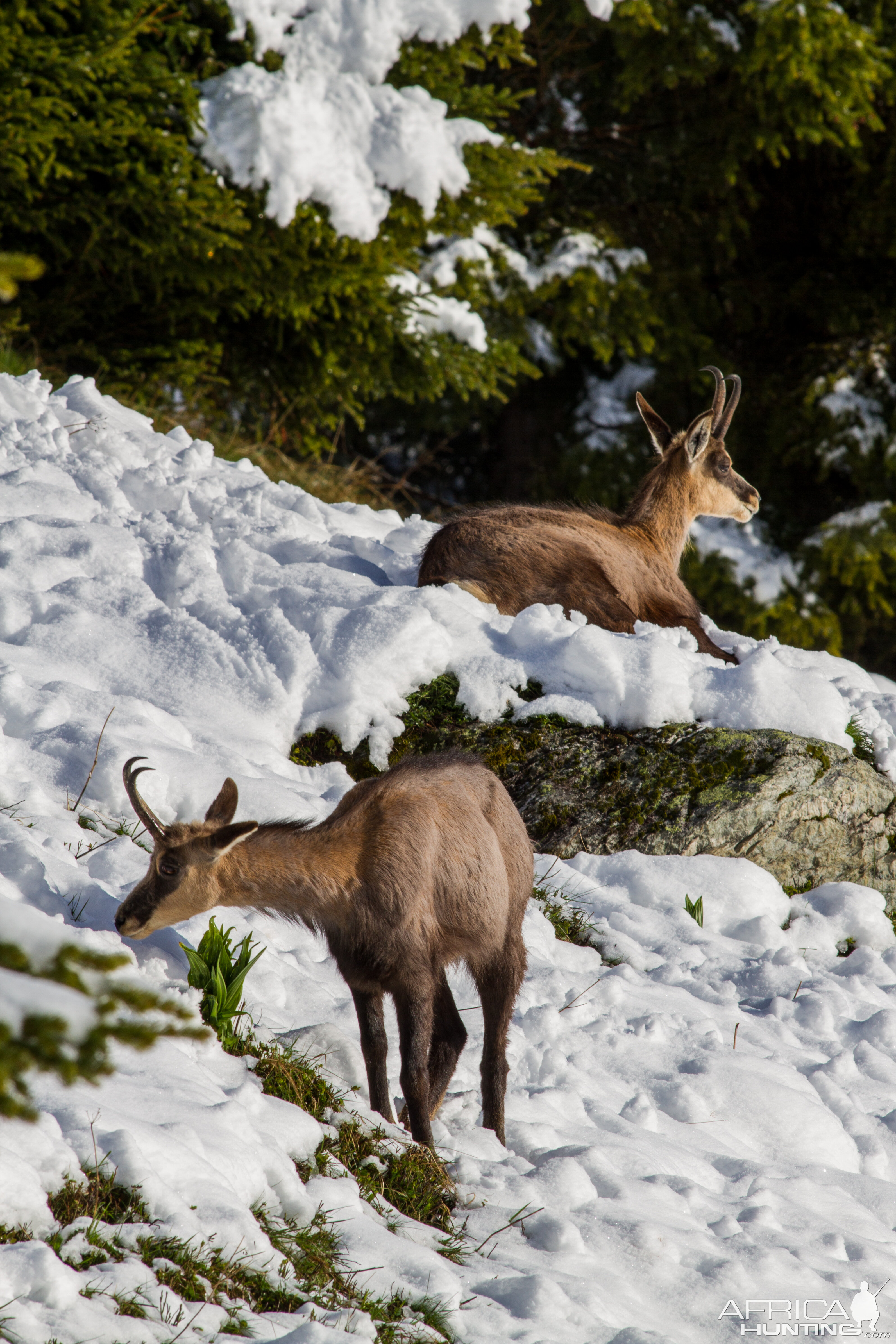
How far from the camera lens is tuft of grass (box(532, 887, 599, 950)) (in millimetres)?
5359

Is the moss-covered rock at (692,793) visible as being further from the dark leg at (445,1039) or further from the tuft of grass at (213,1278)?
the tuft of grass at (213,1278)

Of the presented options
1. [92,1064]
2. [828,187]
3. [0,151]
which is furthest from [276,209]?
[828,187]

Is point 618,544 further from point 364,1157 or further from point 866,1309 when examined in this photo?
point 866,1309

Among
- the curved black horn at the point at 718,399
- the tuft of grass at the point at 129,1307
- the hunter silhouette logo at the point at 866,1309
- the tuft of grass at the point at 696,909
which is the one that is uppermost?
the curved black horn at the point at 718,399

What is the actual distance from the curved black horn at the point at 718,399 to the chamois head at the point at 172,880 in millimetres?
5499

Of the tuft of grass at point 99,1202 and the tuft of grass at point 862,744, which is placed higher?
the tuft of grass at point 99,1202

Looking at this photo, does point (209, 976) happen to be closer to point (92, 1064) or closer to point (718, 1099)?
point (718, 1099)

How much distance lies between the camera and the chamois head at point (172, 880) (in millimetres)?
3738

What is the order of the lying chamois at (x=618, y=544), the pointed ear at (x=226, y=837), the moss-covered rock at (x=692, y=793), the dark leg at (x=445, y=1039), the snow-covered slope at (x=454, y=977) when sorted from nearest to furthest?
the snow-covered slope at (x=454, y=977), the pointed ear at (x=226, y=837), the dark leg at (x=445, y=1039), the moss-covered rock at (x=692, y=793), the lying chamois at (x=618, y=544)

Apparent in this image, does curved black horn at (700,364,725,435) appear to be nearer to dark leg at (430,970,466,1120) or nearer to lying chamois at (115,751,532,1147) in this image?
lying chamois at (115,751,532,1147)

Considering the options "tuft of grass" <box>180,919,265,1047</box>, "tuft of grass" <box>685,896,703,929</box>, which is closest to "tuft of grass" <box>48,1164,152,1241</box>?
"tuft of grass" <box>180,919,265,1047</box>

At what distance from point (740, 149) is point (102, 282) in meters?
9.31

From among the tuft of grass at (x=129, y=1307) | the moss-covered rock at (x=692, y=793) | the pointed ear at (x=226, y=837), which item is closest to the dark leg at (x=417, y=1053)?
the pointed ear at (x=226, y=837)

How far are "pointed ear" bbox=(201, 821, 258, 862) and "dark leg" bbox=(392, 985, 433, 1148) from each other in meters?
0.70
